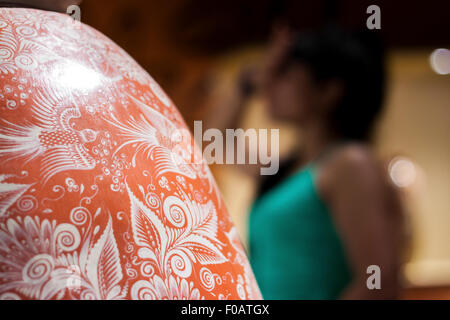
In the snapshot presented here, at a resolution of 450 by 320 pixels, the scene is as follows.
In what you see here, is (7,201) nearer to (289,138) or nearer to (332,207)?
(332,207)

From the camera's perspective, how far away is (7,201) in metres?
0.28

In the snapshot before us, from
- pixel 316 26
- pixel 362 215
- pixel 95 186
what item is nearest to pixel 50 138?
pixel 95 186

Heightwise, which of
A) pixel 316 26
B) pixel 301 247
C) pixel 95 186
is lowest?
pixel 301 247

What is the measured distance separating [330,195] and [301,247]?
0.43 ft

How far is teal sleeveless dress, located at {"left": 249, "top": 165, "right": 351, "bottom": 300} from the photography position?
3.84 feet

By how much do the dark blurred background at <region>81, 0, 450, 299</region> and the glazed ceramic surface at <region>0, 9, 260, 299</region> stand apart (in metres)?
2.53

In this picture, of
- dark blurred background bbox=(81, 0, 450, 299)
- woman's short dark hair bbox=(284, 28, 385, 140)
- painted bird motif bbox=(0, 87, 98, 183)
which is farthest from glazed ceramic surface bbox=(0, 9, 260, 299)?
dark blurred background bbox=(81, 0, 450, 299)

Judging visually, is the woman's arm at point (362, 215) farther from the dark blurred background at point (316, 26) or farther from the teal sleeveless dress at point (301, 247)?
the dark blurred background at point (316, 26)

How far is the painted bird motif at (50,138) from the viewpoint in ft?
0.97

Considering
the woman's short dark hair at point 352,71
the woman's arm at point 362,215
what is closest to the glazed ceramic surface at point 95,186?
the woman's arm at point 362,215

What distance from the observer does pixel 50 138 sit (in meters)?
0.30

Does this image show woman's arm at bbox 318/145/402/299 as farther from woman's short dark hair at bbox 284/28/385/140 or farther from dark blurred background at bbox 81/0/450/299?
dark blurred background at bbox 81/0/450/299

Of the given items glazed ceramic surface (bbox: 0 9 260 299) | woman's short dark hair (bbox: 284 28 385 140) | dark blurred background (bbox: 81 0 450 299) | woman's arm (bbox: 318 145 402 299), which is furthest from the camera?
dark blurred background (bbox: 81 0 450 299)

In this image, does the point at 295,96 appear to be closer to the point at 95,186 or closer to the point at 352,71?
the point at 352,71
